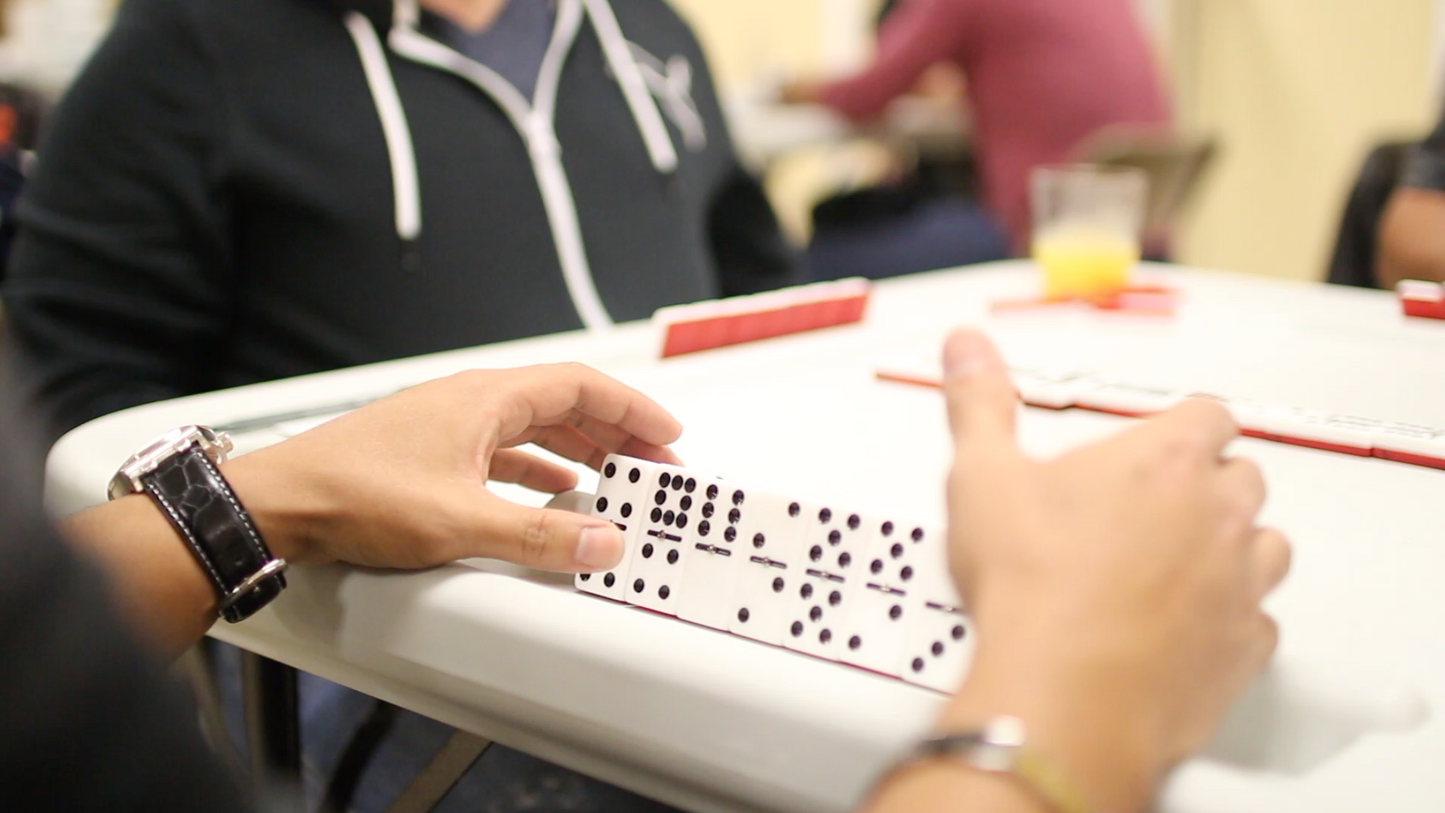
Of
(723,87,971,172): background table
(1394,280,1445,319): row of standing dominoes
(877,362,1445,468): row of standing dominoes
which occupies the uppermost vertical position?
(877,362,1445,468): row of standing dominoes

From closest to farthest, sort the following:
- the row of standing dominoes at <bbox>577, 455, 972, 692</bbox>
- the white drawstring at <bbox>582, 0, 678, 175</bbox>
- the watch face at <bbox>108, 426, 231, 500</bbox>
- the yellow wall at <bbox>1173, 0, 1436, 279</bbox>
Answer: the row of standing dominoes at <bbox>577, 455, 972, 692</bbox> → the watch face at <bbox>108, 426, 231, 500</bbox> → the white drawstring at <bbox>582, 0, 678, 175</bbox> → the yellow wall at <bbox>1173, 0, 1436, 279</bbox>

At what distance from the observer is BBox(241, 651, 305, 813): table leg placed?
0.69 metres

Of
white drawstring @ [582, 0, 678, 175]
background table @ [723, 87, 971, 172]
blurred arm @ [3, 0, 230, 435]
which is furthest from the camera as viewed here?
background table @ [723, 87, 971, 172]

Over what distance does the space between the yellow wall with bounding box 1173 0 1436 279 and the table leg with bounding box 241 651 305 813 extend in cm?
320

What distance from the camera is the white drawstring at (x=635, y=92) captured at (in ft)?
4.13

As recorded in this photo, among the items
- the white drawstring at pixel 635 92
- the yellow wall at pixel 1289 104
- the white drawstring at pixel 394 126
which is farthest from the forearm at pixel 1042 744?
the yellow wall at pixel 1289 104

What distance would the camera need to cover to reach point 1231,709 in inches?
15.7

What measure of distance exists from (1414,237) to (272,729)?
1.19 meters

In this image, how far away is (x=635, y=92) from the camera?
127 cm

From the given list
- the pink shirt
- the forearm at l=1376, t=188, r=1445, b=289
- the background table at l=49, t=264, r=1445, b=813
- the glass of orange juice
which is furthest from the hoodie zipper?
the pink shirt

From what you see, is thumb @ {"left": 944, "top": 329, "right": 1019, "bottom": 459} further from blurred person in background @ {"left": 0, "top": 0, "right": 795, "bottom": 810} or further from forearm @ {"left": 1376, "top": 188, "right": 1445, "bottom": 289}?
forearm @ {"left": 1376, "top": 188, "right": 1445, "bottom": 289}

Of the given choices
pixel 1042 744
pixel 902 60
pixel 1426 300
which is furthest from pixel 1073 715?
pixel 902 60

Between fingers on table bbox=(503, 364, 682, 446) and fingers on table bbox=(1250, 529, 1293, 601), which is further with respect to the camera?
fingers on table bbox=(503, 364, 682, 446)

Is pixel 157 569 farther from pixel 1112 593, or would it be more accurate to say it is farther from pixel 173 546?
pixel 1112 593
